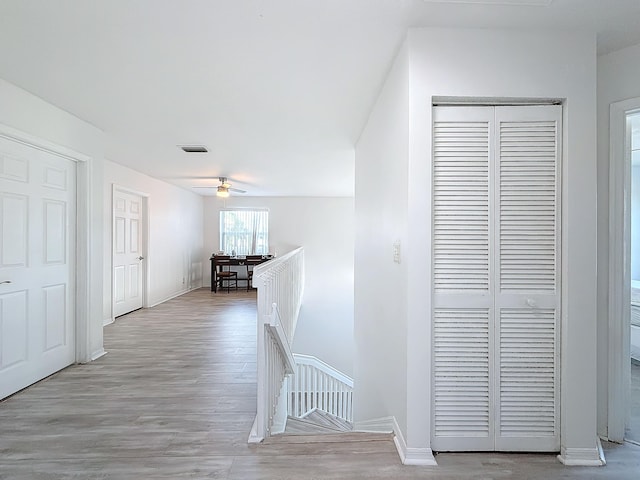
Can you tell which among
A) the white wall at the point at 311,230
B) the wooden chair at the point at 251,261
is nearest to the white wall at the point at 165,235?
the white wall at the point at 311,230

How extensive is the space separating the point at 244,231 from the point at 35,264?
6850 millimetres

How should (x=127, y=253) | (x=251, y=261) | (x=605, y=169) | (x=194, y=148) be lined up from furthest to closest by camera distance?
(x=251, y=261) → (x=127, y=253) → (x=194, y=148) → (x=605, y=169)

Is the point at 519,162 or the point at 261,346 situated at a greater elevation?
the point at 519,162

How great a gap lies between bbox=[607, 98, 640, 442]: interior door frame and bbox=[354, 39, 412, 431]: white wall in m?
1.34

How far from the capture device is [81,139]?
3.61m

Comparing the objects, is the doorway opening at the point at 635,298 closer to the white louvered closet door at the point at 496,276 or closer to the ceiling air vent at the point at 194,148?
the white louvered closet door at the point at 496,276

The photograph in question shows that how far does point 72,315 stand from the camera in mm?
3604

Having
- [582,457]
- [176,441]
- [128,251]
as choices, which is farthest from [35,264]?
[582,457]

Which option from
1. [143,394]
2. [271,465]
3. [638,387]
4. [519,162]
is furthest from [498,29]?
[143,394]

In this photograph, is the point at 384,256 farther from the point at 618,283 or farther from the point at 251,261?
the point at 251,261

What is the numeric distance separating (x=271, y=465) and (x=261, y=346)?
0.67 metres

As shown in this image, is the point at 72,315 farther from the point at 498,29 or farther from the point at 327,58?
the point at 498,29

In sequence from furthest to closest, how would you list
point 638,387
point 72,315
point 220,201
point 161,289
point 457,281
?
point 220,201 → point 161,289 → point 72,315 → point 638,387 → point 457,281

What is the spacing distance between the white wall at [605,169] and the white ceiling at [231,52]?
0.14 m
